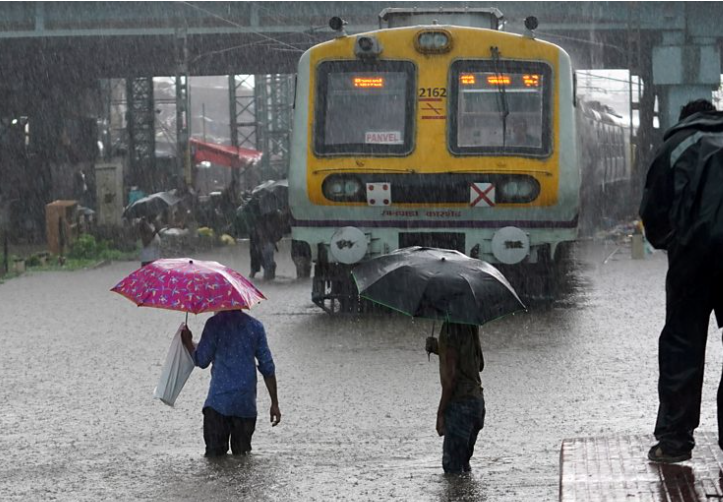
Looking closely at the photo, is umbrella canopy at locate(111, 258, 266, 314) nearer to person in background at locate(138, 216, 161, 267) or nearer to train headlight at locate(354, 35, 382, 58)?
train headlight at locate(354, 35, 382, 58)

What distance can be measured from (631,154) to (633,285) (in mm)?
22805

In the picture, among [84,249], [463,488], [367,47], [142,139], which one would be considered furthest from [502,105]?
[142,139]

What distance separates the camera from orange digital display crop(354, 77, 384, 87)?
51.7 ft

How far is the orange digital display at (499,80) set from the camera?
1569cm

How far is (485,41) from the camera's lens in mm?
15719

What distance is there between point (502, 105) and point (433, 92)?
748 mm

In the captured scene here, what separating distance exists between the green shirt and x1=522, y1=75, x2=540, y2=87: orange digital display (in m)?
8.37

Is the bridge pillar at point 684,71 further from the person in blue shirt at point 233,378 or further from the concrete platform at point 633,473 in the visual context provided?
the concrete platform at point 633,473

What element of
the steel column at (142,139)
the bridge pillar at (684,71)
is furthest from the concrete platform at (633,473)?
the steel column at (142,139)

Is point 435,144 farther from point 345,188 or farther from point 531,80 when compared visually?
point 531,80

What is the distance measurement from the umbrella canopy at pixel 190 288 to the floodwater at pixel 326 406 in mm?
885

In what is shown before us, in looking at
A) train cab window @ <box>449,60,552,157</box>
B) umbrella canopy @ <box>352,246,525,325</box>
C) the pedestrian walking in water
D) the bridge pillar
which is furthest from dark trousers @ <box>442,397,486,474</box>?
the bridge pillar

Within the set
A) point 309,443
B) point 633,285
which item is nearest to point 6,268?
point 633,285

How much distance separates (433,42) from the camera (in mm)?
15711
